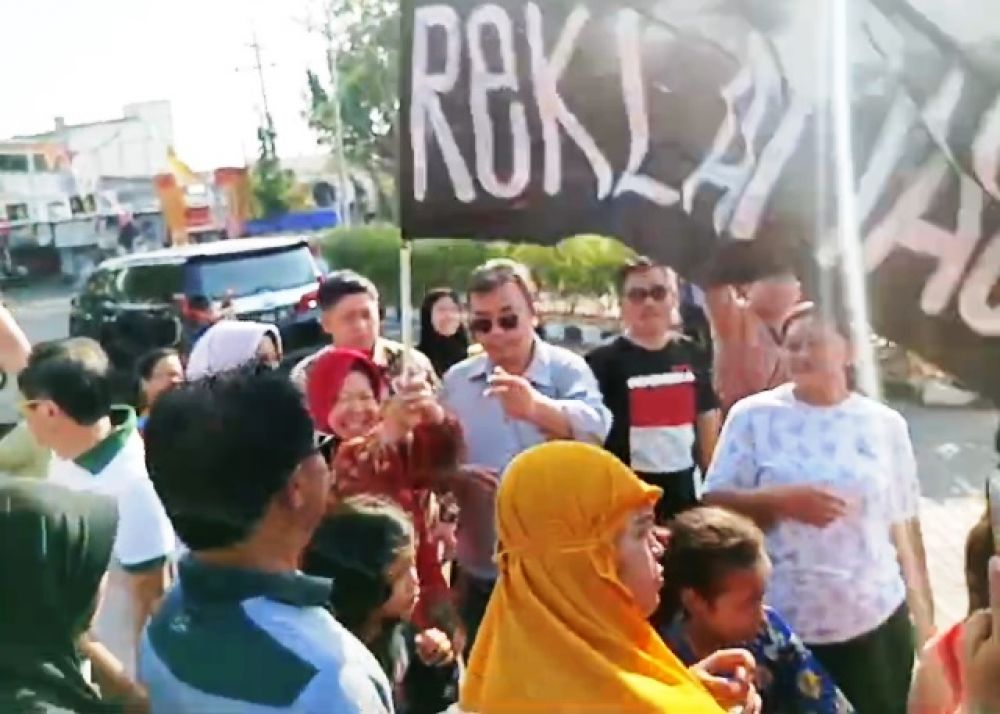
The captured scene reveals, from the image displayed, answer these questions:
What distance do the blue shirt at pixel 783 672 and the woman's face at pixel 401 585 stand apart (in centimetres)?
37

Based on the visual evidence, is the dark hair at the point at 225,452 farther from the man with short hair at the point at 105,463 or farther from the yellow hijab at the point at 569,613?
the man with short hair at the point at 105,463

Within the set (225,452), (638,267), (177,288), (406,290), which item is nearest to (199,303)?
(177,288)

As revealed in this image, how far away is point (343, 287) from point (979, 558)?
3.74ft

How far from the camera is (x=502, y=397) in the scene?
2271 mm

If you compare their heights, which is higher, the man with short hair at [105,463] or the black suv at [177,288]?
the black suv at [177,288]

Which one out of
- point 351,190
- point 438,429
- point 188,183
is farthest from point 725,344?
point 188,183

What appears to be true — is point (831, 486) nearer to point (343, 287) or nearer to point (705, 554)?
point (705, 554)

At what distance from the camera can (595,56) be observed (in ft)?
6.63

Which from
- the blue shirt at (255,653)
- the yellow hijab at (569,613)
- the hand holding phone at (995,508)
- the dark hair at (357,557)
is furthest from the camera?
the dark hair at (357,557)

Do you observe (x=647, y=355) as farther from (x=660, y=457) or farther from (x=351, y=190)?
(x=351, y=190)

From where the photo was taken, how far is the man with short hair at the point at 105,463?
2.13 metres

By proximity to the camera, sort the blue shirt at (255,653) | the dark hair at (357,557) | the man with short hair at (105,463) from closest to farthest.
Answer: the blue shirt at (255,653) → the dark hair at (357,557) → the man with short hair at (105,463)

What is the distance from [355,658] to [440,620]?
2.72 feet

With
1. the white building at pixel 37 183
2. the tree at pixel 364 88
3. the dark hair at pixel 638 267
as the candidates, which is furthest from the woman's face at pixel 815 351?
the white building at pixel 37 183
